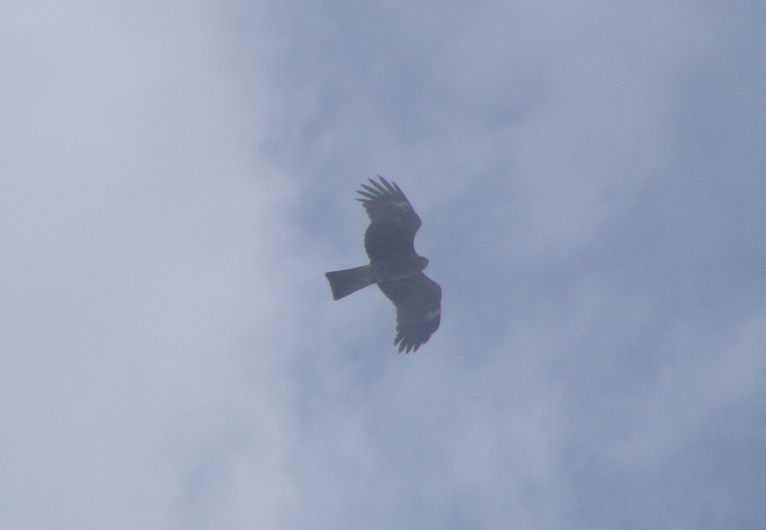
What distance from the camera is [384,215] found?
2241 centimetres

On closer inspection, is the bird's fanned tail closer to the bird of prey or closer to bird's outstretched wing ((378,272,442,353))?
the bird of prey

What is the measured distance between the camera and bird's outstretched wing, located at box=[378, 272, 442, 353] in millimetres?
23219

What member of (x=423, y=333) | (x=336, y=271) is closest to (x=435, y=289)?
(x=423, y=333)

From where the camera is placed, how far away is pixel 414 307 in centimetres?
2344

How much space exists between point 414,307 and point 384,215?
2548 millimetres

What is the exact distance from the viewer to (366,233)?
22422 millimetres

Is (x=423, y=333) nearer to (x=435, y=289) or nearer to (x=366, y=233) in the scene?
(x=435, y=289)

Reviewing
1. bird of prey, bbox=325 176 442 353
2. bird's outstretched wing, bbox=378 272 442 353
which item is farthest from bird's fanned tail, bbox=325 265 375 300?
bird's outstretched wing, bbox=378 272 442 353

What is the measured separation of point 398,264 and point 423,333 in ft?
6.30

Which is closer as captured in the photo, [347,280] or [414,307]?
[347,280]

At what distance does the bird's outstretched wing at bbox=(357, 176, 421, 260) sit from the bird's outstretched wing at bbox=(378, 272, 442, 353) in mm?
1218

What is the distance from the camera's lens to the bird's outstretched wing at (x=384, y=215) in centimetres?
2239

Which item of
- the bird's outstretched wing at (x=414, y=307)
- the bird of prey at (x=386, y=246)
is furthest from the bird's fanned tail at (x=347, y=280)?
the bird's outstretched wing at (x=414, y=307)

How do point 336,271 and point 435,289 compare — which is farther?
point 435,289
